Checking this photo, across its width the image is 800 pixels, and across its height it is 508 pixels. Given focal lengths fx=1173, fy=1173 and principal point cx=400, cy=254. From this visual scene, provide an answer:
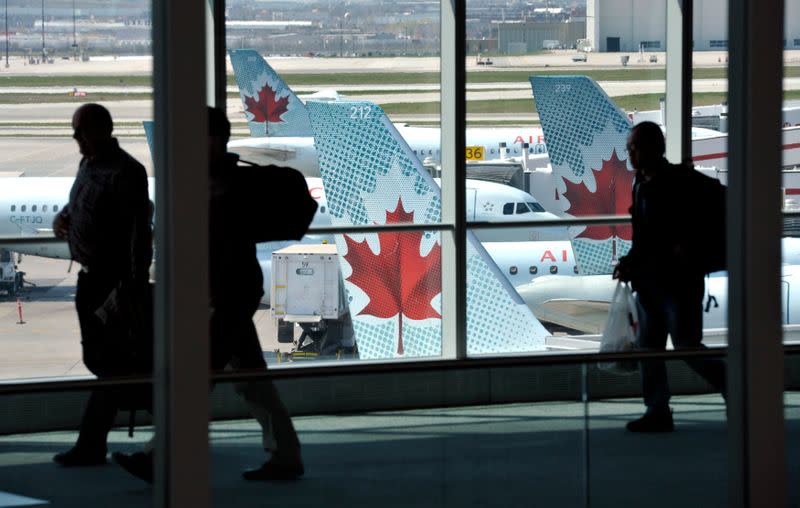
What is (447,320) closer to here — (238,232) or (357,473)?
(238,232)

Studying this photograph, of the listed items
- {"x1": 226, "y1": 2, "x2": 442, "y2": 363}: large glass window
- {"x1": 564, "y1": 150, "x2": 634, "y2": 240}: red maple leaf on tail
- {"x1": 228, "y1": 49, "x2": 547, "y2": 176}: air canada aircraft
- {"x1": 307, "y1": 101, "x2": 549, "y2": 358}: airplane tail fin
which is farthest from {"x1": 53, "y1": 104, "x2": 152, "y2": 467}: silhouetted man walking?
{"x1": 228, "y1": 49, "x2": 547, "y2": 176}: air canada aircraft

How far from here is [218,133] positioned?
8.21 feet

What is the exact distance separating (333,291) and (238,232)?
14754 millimetres

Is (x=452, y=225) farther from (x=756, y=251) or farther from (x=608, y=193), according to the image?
(x=608, y=193)

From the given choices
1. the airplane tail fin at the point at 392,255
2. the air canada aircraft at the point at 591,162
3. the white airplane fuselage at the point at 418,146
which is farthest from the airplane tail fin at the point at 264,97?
the air canada aircraft at the point at 591,162

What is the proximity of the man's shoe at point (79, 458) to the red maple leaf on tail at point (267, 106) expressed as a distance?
1687 centimetres

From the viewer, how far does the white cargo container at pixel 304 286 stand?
660 inches

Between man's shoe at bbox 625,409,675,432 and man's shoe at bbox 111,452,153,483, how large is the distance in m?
0.89

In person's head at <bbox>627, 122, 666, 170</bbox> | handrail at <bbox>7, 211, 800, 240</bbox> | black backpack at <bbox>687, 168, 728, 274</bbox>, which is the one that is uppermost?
person's head at <bbox>627, 122, 666, 170</bbox>

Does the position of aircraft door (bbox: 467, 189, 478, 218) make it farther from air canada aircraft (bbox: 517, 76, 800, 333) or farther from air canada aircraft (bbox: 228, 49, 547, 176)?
air canada aircraft (bbox: 517, 76, 800, 333)

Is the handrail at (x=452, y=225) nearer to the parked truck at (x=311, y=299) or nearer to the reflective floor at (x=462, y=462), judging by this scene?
the reflective floor at (x=462, y=462)

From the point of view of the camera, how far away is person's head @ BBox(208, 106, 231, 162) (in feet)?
8.00

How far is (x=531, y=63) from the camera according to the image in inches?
1113

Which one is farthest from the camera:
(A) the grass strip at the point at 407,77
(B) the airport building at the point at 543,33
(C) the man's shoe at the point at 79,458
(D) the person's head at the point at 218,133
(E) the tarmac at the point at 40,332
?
(A) the grass strip at the point at 407,77
